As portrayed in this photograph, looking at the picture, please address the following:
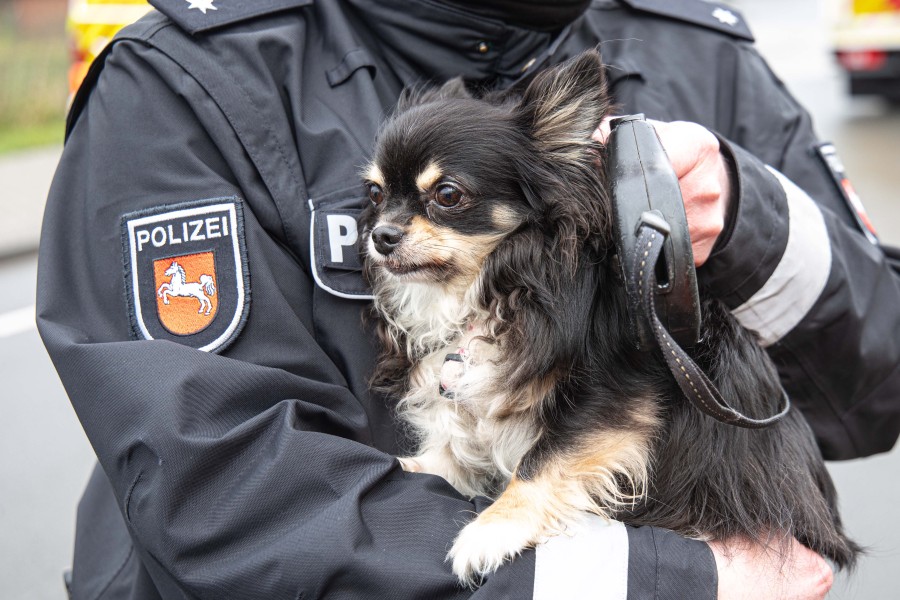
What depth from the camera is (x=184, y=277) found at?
169 centimetres

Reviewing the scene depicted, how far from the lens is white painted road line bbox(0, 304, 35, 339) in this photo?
18.7 feet

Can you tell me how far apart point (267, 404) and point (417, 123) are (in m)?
0.69

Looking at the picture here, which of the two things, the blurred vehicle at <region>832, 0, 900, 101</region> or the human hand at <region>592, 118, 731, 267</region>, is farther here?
the blurred vehicle at <region>832, 0, 900, 101</region>

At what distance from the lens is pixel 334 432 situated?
1.78m

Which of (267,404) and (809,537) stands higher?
(267,404)

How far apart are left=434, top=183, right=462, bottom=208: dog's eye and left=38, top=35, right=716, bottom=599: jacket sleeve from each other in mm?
348

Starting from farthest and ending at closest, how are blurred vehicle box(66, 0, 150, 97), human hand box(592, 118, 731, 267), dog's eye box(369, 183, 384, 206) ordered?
1. blurred vehicle box(66, 0, 150, 97)
2. dog's eye box(369, 183, 384, 206)
3. human hand box(592, 118, 731, 267)

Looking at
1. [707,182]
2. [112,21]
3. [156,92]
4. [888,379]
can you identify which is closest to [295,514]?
[156,92]

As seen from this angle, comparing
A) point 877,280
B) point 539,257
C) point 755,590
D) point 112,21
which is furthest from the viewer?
point 112,21

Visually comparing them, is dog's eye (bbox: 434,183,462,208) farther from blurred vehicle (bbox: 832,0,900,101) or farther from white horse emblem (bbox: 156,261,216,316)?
blurred vehicle (bbox: 832,0,900,101)

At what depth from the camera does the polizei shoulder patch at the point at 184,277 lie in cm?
167

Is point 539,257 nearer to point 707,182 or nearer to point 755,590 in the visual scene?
point 707,182

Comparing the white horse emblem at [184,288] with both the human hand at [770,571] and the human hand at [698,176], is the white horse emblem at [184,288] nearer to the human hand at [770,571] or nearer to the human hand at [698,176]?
the human hand at [698,176]

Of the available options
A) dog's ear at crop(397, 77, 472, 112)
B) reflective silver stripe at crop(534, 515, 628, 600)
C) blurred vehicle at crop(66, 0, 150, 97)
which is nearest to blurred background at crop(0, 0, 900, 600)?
blurred vehicle at crop(66, 0, 150, 97)
